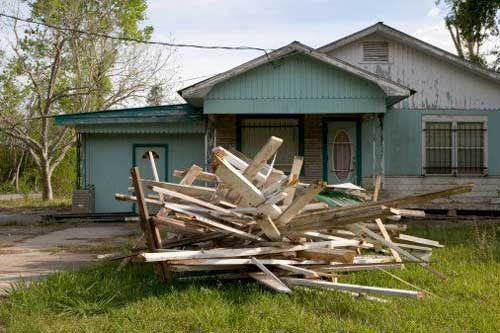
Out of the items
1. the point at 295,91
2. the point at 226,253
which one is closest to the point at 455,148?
the point at 295,91

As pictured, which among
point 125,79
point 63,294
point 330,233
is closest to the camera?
point 63,294

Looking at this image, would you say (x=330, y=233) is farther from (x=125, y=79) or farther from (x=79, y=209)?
(x=125, y=79)

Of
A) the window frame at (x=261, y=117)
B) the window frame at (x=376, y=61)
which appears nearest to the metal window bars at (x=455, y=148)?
the window frame at (x=376, y=61)

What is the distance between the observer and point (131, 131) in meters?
16.6

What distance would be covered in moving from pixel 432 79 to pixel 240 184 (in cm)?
1171

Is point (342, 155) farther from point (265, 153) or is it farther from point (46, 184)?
point (46, 184)

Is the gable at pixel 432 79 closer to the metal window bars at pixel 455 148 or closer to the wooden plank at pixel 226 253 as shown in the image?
the metal window bars at pixel 455 148

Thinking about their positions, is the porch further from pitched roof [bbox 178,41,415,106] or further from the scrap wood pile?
the scrap wood pile

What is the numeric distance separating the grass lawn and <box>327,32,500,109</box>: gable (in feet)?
32.7

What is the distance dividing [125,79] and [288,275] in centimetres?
2588

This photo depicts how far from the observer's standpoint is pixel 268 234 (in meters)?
6.32

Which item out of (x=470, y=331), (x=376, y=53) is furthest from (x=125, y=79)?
(x=470, y=331)

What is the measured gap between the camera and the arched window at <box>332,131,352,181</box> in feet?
52.9

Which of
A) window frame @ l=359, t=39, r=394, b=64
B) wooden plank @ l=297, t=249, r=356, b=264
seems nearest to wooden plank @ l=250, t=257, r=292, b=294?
wooden plank @ l=297, t=249, r=356, b=264
